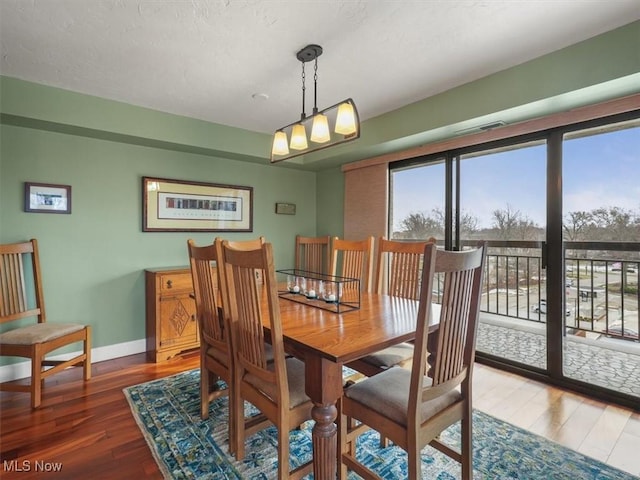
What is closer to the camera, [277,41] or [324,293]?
[277,41]

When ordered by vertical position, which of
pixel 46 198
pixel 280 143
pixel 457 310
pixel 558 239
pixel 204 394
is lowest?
pixel 204 394

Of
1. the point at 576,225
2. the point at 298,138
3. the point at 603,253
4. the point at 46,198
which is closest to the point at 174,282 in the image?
the point at 46,198

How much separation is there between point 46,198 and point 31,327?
1.08m

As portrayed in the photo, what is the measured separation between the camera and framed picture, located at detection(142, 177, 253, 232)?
335 cm

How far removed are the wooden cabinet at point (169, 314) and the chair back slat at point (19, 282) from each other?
2.68ft

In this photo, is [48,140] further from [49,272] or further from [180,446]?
[180,446]

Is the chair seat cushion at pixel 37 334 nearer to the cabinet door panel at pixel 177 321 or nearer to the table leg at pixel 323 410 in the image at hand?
the cabinet door panel at pixel 177 321

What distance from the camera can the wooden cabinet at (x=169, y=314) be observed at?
9.88 ft

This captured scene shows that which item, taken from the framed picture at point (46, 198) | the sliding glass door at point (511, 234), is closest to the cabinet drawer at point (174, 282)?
the framed picture at point (46, 198)

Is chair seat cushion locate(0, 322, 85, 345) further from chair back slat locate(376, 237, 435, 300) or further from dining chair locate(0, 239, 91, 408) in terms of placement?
chair back slat locate(376, 237, 435, 300)

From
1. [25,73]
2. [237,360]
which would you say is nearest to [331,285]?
[237,360]

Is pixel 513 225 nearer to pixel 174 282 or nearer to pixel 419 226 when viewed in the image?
pixel 419 226

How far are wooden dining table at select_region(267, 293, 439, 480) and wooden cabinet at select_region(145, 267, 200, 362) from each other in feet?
6.09

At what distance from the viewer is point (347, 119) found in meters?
1.87
